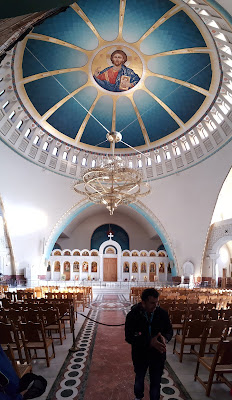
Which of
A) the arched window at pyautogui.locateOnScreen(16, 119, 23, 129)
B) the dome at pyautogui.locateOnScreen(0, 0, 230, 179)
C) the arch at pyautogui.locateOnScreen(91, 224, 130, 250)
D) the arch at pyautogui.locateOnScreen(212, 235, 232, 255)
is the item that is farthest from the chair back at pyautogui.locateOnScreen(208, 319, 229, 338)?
the arch at pyautogui.locateOnScreen(91, 224, 130, 250)

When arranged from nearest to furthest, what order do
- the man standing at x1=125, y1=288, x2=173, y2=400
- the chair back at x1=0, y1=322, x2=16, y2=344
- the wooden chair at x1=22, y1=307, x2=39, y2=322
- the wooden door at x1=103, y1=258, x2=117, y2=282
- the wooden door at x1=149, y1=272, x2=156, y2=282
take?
the man standing at x1=125, y1=288, x2=173, y2=400
the chair back at x1=0, y1=322, x2=16, y2=344
the wooden chair at x1=22, y1=307, x2=39, y2=322
the wooden door at x1=149, y1=272, x2=156, y2=282
the wooden door at x1=103, y1=258, x2=117, y2=282

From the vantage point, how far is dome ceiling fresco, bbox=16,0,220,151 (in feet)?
52.4

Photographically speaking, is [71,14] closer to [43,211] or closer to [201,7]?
[201,7]

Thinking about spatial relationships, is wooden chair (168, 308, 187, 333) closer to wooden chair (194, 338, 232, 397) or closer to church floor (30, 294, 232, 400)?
church floor (30, 294, 232, 400)

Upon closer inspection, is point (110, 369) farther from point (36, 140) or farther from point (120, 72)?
point (36, 140)

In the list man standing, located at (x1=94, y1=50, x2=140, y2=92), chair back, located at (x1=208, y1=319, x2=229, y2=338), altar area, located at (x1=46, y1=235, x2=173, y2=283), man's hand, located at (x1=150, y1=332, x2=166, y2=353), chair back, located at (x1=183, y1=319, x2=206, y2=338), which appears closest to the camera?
man's hand, located at (x1=150, y1=332, x2=166, y2=353)

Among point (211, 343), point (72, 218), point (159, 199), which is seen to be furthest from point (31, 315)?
point (159, 199)

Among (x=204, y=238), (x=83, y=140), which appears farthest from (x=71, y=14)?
(x=204, y=238)

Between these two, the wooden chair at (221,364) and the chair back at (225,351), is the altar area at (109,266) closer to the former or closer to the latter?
the wooden chair at (221,364)

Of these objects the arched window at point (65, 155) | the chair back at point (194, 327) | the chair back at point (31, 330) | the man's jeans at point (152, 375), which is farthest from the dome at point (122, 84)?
the man's jeans at point (152, 375)

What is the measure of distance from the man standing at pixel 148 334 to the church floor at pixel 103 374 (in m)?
1.18

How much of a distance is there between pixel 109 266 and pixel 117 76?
65.6 ft

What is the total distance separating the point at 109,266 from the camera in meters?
30.0

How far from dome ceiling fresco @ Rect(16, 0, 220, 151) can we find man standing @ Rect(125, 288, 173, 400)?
17.2 m
